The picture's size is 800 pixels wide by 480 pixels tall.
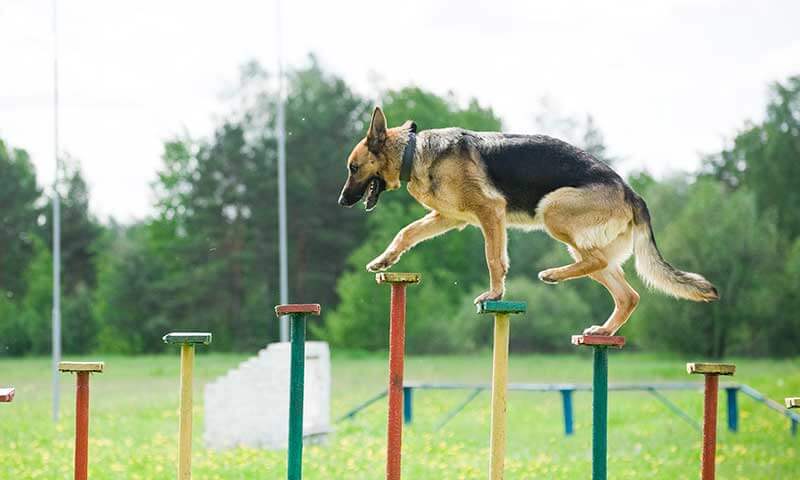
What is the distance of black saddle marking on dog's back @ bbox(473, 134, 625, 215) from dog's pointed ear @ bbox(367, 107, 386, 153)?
577mm

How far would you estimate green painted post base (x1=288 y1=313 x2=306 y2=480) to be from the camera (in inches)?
228

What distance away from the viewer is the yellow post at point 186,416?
5.68m

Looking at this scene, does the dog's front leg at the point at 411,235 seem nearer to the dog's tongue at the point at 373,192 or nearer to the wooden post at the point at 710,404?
the dog's tongue at the point at 373,192

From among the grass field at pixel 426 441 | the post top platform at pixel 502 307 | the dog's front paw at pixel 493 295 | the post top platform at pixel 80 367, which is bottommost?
the grass field at pixel 426 441

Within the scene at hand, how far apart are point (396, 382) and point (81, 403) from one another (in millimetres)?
1785

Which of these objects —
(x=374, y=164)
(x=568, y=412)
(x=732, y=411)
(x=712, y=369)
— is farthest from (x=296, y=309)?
(x=732, y=411)

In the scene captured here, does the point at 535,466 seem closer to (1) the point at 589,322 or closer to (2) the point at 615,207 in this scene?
(2) the point at 615,207

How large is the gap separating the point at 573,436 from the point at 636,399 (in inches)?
284

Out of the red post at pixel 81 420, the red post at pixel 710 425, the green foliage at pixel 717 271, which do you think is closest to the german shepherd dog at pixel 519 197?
the red post at pixel 710 425

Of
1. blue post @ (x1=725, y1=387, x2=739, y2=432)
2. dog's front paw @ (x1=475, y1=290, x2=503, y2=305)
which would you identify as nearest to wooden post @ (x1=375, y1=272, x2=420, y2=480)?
dog's front paw @ (x1=475, y1=290, x2=503, y2=305)

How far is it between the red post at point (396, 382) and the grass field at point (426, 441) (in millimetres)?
3506

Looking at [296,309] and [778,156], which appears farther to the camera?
[778,156]

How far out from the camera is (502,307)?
5.47 m

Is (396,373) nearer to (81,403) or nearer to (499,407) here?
(499,407)
